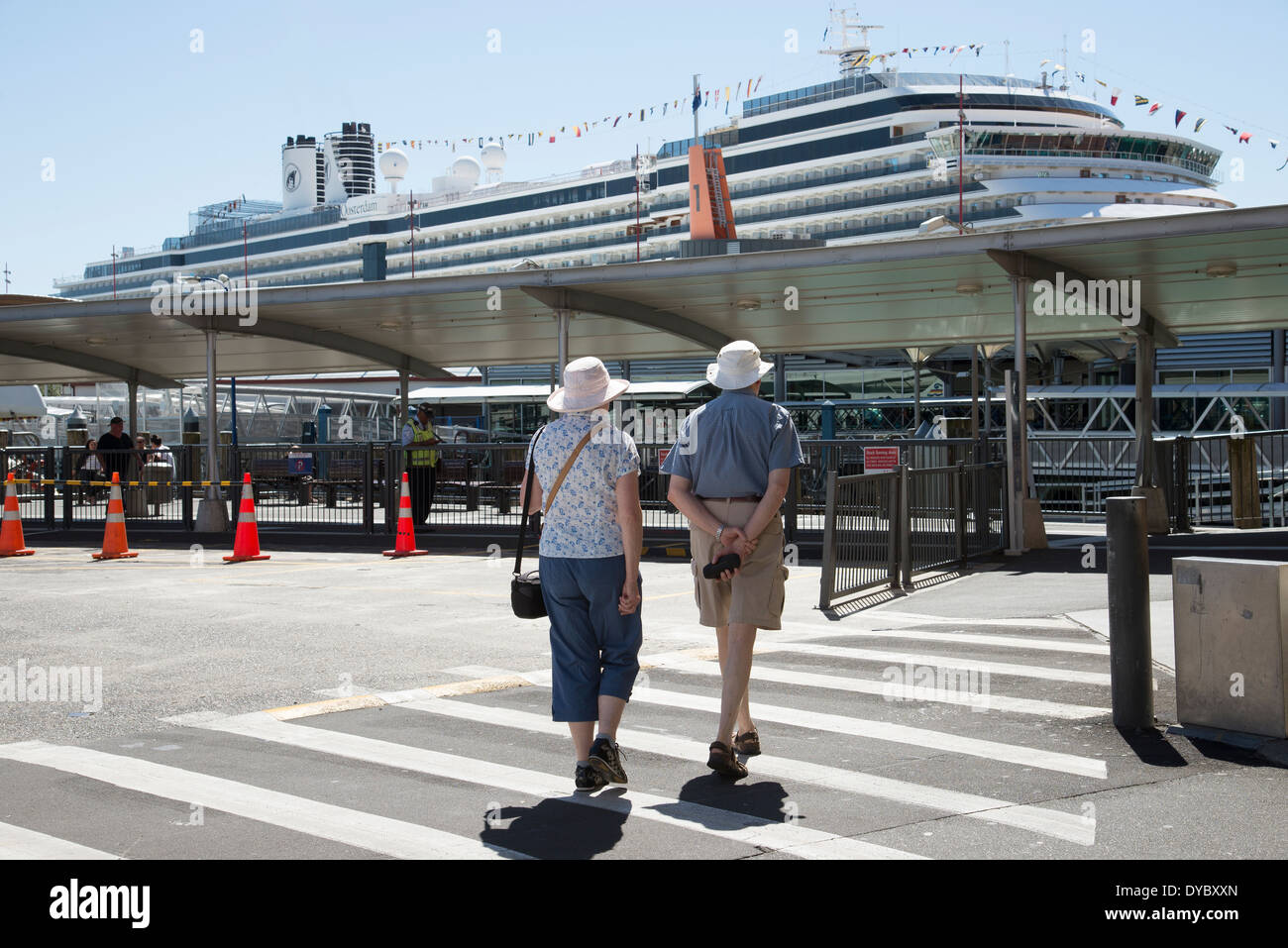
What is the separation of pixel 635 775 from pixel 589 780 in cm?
41

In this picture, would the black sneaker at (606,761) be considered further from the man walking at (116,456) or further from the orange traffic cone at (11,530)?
the man walking at (116,456)

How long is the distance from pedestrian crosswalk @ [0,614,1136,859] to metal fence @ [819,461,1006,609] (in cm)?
310

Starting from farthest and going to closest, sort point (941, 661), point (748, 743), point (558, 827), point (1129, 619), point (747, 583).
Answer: point (941, 661) < point (1129, 619) < point (748, 743) < point (747, 583) < point (558, 827)

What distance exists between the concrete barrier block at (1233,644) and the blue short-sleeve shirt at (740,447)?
2.09 m

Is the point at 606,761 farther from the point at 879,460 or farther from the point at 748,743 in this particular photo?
the point at 879,460

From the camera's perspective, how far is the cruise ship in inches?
2525

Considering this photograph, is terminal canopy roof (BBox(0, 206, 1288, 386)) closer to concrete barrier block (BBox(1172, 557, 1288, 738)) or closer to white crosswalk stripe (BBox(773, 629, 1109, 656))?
white crosswalk stripe (BBox(773, 629, 1109, 656))

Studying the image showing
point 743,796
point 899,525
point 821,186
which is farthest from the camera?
point 821,186

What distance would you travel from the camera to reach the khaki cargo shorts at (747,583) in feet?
20.3

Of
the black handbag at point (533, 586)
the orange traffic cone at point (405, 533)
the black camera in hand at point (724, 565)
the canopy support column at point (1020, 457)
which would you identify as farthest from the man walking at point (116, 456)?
the black camera in hand at point (724, 565)

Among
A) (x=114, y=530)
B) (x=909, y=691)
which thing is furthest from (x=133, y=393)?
(x=909, y=691)

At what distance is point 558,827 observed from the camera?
204 inches

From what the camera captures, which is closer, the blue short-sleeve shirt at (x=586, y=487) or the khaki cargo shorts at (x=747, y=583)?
the blue short-sleeve shirt at (x=586, y=487)
